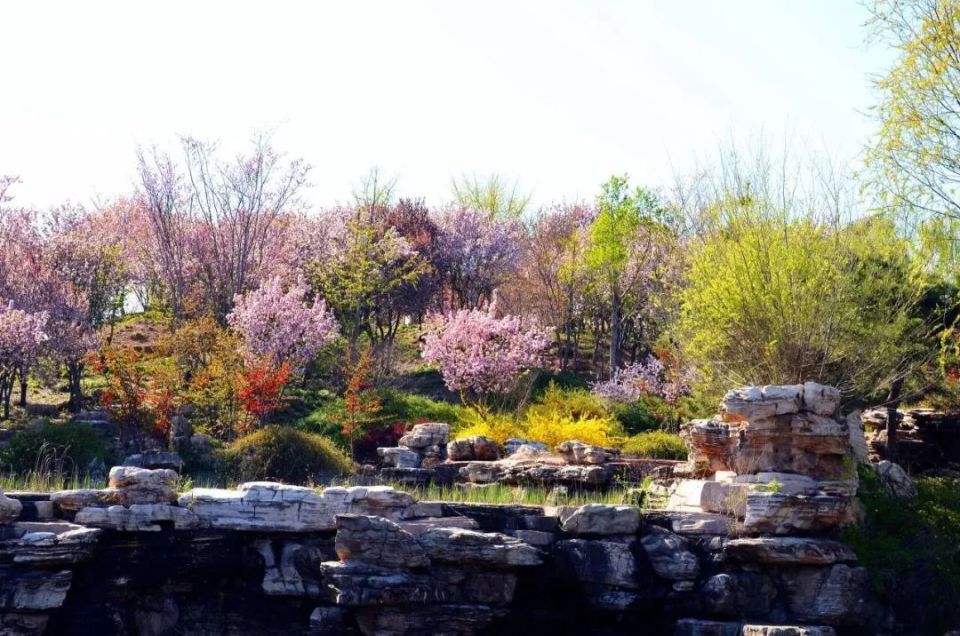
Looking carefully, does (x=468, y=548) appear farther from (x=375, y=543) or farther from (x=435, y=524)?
(x=375, y=543)

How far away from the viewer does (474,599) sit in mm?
12281

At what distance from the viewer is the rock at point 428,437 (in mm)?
19672

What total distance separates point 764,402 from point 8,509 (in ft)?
26.2

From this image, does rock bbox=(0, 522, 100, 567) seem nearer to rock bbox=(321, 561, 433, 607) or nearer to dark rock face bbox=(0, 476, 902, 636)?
dark rock face bbox=(0, 476, 902, 636)

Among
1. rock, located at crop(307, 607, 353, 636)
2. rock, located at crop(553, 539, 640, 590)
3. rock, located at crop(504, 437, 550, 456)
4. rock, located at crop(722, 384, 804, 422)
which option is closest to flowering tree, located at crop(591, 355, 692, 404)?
rock, located at crop(504, 437, 550, 456)

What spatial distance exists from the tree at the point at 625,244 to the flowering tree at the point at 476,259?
2.99 metres

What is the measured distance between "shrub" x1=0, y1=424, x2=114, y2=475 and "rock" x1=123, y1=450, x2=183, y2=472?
46cm

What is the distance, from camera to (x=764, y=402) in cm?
1363

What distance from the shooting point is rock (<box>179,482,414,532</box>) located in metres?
12.3

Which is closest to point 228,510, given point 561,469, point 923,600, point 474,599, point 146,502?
point 146,502

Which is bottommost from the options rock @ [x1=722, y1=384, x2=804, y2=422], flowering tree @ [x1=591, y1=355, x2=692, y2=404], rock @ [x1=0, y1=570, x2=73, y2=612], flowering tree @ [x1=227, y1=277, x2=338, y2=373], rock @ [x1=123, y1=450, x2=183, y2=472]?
rock @ [x1=0, y1=570, x2=73, y2=612]

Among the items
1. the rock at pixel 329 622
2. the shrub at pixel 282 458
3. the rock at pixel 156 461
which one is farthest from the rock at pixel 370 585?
the rock at pixel 156 461

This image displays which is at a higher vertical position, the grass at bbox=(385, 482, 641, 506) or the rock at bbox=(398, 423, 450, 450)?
the rock at bbox=(398, 423, 450, 450)

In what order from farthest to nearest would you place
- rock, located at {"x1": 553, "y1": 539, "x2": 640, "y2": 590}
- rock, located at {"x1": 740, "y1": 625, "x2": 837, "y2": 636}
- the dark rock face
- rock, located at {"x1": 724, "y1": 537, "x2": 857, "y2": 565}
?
1. rock, located at {"x1": 553, "y1": 539, "x2": 640, "y2": 590}
2. rock, located at {"x1": 724, "y1": 537, "x2": 857, "y2": 565}
3. rock, located at {"x1": 740, "y1": 625, "x2": 837, "y2": 636}
4. the dark rock face
